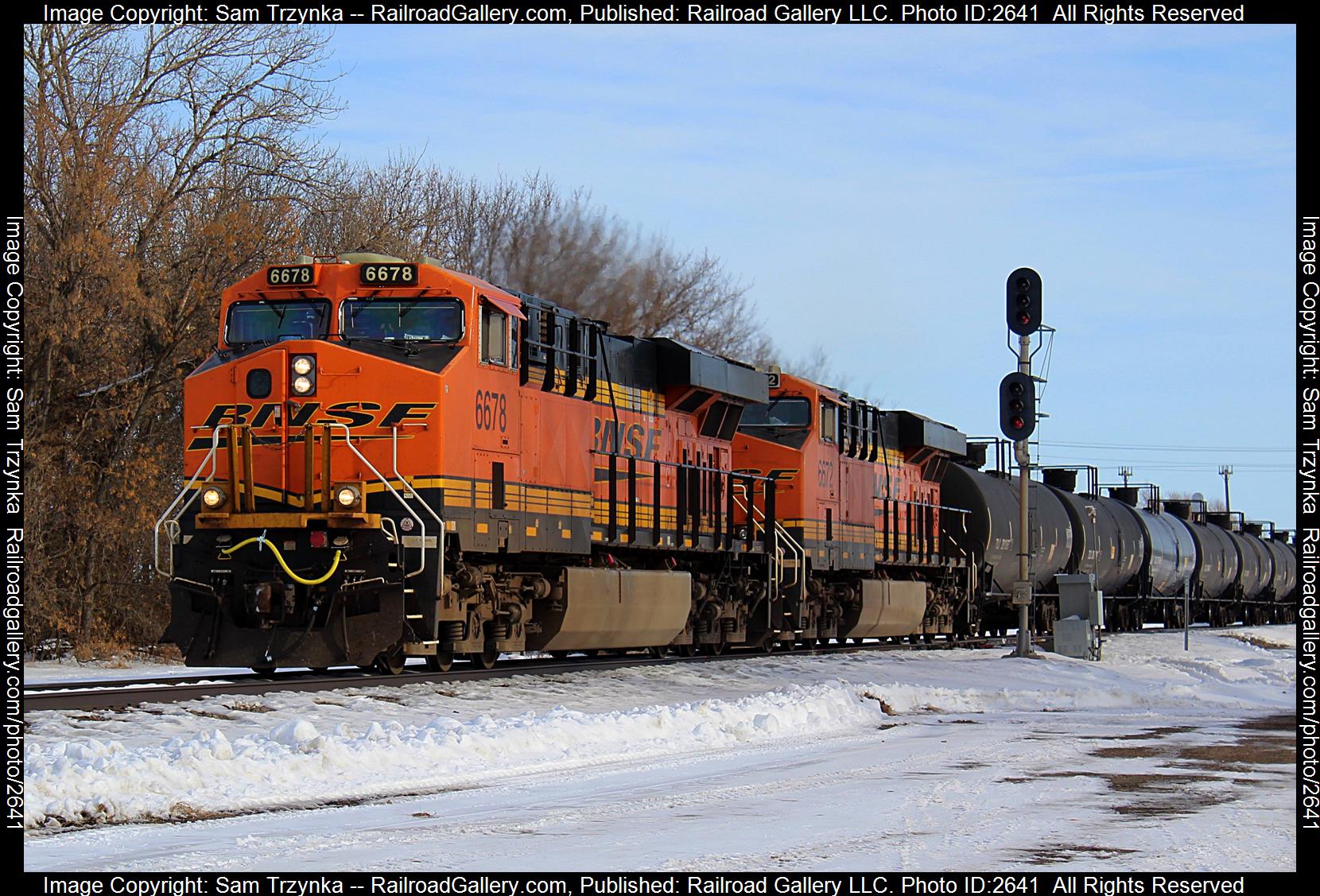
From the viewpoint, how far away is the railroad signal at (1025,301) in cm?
2333

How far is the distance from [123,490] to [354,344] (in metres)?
8.73

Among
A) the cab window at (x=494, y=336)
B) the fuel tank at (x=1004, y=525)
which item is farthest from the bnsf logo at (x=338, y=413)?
the fuel tank at (x=1004, y=525)

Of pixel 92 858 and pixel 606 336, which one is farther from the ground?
pixel 606 336

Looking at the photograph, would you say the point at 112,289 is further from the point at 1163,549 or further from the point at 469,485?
the point at 1163,549

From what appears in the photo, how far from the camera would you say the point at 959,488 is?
32625mm

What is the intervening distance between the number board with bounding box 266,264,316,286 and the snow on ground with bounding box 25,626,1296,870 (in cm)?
444

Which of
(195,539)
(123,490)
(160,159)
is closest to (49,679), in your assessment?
(195,539)

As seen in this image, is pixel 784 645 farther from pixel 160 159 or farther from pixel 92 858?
pixel 92 858

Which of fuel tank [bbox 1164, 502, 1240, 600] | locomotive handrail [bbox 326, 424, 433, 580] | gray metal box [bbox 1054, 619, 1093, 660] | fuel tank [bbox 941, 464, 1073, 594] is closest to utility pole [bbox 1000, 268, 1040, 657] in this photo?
gray metal box [bbox 1054, 619, 1093, 660]

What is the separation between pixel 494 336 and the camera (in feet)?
54.2

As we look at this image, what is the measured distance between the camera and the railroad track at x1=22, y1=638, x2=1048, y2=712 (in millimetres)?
12453

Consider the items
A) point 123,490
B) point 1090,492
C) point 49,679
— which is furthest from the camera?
point 1090,492

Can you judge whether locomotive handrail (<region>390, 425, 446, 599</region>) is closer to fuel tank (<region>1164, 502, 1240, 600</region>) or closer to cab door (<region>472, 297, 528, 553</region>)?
cab door (<region>472, 297, 528, 553</region>)

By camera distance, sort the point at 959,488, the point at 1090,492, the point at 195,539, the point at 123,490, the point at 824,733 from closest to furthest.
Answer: the point at 824,733, the point at 195,539, the point at 123,490, the point at 959,488, the point at 1090,492
